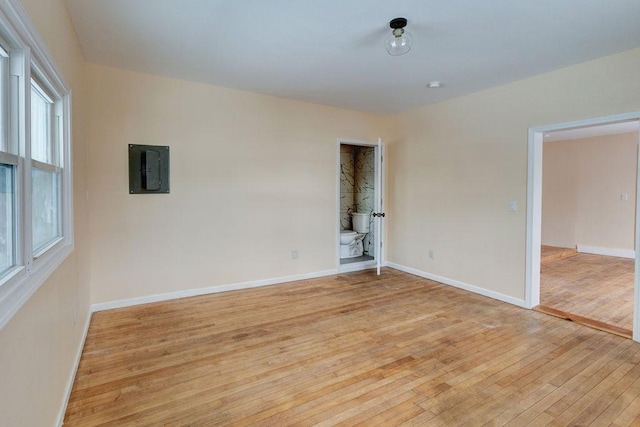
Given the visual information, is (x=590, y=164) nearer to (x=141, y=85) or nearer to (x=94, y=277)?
(x=141, y=85)

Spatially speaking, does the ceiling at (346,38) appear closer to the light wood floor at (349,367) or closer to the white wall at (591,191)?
the light wood floor at (349,367)

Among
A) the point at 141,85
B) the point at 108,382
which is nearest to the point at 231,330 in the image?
the point at 108,382

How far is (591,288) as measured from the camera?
4.28 meters

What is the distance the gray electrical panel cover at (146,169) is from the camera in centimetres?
355

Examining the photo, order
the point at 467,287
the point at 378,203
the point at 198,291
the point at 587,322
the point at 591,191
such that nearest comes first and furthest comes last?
the point at 587,322
the point at 198,291
the point at 467,287
the point at 378,203
the point at 591,191

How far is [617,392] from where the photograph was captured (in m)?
2.10

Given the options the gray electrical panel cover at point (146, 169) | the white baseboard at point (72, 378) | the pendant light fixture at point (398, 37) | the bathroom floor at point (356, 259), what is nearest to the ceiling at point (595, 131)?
the bathroom floor at point (356, 259)

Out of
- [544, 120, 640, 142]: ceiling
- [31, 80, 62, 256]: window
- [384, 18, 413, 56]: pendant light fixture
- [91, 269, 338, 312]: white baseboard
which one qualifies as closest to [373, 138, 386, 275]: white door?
[91, 269, 338, 312]: white baseboard

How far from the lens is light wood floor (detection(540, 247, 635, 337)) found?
3326 mm

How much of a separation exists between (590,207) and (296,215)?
6178mm

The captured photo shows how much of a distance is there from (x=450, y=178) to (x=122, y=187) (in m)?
3.99

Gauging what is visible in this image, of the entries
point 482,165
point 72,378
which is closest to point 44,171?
point 72,378

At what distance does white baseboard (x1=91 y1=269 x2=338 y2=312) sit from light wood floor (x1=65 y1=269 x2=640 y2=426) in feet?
0.43

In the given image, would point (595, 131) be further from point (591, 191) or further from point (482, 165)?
point (482, 165)
